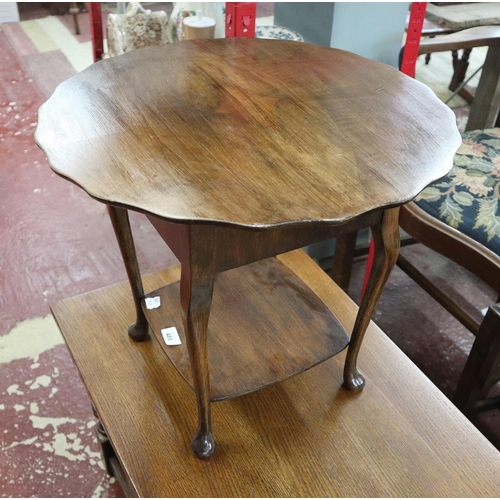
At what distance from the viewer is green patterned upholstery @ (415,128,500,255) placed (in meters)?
1.24

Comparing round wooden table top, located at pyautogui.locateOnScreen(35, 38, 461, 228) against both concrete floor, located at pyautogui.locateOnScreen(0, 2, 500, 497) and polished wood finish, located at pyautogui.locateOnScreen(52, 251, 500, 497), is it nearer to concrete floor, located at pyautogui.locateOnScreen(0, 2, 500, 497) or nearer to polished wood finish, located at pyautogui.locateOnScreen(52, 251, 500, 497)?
polished wood finish, located at pyautogui.locateOnScreen(52, 251, 500, 497)

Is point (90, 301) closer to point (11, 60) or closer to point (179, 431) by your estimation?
point (179, 431)

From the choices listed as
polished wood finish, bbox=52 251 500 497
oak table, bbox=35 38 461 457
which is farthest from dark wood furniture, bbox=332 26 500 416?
oak table, bbox=35 38 461 457

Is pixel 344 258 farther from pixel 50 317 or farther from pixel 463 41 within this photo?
pixel 50 317

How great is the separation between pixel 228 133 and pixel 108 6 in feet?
11.7

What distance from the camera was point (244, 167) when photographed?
0.81 meters

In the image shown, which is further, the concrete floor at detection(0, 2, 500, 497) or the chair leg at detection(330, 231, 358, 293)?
the chair leg at detection(330, 231, 358, 293)

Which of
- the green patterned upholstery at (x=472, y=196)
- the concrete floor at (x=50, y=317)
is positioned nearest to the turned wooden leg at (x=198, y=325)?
the concrete floor at (x=50, y=317)

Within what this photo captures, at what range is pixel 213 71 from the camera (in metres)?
1.06

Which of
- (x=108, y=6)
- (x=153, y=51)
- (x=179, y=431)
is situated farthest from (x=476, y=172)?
(x=108, y=6)

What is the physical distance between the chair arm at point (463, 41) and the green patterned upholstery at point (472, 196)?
251 mm

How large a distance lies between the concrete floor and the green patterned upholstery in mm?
534

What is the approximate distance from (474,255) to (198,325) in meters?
0.68

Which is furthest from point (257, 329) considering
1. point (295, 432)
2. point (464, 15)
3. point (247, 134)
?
point (464, 15)
